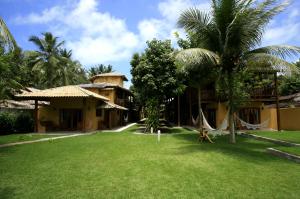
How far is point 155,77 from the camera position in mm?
22125

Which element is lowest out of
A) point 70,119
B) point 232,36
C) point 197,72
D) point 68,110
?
point 70,119

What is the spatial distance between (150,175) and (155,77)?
1521 centimetres

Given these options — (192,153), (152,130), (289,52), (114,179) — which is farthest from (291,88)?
(114,179)

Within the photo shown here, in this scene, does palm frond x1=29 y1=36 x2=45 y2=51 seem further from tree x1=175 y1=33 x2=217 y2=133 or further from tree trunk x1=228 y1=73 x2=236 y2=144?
tree trunk x1=228 y1=73 x2=236 y2=144

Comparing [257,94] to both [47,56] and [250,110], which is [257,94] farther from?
[47,56]

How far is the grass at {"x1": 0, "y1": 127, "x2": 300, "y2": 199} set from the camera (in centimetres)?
590

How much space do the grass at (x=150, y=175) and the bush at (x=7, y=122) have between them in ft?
38.9

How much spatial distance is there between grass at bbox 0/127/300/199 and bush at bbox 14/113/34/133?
13141 millimetres

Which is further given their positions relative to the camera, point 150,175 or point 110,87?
point 110,87

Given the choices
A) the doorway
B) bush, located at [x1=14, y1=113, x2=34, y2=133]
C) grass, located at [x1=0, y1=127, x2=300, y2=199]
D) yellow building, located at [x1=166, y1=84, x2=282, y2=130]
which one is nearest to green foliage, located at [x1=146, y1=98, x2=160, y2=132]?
yellow building, located at [x1=166, y1=84, x2=282, y2=130]

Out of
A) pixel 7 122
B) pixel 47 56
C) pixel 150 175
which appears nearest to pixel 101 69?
pixel 47 56

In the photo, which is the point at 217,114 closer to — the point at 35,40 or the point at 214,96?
the point at 214,96

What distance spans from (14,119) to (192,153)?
17.1 metres

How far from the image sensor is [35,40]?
3622cm
